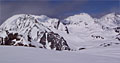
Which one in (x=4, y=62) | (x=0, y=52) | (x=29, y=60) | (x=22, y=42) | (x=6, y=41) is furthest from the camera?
(x=6, y=41)

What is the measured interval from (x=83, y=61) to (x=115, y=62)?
64.0 inches

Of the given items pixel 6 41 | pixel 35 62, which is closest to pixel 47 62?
pixel 35 62

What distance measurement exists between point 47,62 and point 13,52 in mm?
3203

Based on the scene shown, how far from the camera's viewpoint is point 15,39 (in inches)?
4518

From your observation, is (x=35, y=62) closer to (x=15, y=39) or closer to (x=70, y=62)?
(x=70, y=62)

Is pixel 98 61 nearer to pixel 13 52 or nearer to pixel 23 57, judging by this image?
pixel 23 57

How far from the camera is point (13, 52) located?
14398mm

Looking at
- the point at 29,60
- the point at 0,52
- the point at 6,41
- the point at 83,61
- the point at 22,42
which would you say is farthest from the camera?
the point at 6,41

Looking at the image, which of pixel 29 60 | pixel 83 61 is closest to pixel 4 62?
pixel 29 60

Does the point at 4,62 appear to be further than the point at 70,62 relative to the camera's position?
No

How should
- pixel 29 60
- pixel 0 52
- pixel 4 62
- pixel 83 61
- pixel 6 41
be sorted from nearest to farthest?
pixel 4 62
pixel 29 60
pixel 83 61
pixel 0 52
pixel 6 41

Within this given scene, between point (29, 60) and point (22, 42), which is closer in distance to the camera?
point (29, 60)

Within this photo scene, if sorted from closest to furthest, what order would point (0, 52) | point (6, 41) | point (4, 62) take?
point (4, 62), point (0, 52), point (6, 41)

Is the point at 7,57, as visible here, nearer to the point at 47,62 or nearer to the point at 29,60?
the point at 29,60
